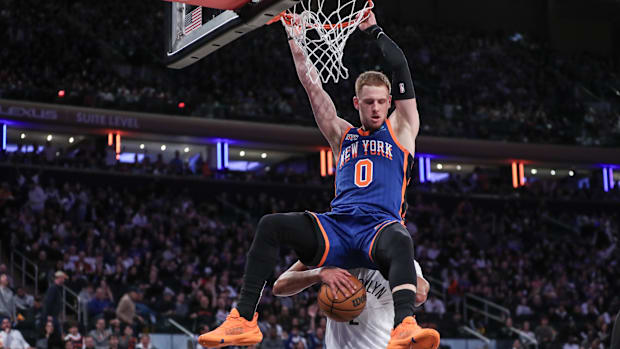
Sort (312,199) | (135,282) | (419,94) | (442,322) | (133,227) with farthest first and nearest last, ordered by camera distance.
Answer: (419,94) → (312,199) → (133,227) → (442,322) → (135,282)

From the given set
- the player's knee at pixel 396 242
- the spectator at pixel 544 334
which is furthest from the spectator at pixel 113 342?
the spectator at pixel 544 334

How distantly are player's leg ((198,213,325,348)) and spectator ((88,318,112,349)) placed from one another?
8.61 metres

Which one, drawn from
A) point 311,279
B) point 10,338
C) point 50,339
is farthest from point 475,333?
point 311,279


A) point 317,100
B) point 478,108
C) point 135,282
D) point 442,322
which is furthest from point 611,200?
point 317,100

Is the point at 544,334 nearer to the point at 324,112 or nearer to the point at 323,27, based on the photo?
the point at 323,27

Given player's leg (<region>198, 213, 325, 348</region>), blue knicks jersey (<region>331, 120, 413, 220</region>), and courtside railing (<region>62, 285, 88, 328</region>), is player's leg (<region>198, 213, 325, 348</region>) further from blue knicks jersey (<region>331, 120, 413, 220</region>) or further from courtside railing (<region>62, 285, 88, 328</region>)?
courtside railing (<region>62, 285, 88, 328</region>)

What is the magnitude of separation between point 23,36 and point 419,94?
12.6 m

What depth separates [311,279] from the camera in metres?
5.35

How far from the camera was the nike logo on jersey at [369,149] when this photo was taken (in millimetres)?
5336

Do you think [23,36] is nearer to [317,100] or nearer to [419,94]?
[419,94]

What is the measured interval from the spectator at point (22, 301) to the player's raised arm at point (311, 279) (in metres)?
9.64

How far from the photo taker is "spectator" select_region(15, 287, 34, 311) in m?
14.0

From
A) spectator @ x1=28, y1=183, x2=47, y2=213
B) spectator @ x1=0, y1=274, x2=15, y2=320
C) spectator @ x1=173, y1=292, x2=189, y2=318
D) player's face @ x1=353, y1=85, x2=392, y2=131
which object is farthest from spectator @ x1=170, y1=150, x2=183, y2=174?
player's face @ x1=353, y1=85, x2=392, y2=131

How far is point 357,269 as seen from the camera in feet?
17.8
